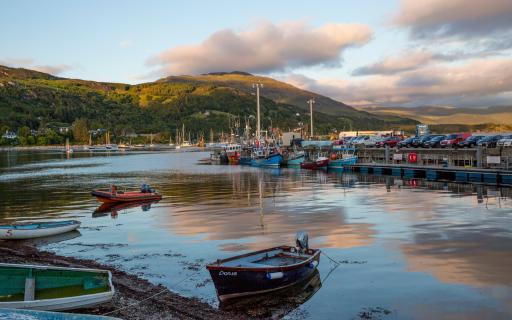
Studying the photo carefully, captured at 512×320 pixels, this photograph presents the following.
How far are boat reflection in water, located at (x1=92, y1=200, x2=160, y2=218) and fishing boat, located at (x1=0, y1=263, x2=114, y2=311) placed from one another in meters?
25.6

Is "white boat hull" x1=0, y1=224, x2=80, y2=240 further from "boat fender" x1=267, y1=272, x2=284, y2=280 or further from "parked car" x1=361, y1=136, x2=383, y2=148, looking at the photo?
"parked car" x1=361, y1=136, x2=383, y2=148

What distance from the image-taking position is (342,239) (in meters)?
28.7

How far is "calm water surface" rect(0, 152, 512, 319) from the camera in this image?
18281 mm

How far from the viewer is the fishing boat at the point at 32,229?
30500 mm

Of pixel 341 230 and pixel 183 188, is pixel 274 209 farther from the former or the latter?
pixel 183 188

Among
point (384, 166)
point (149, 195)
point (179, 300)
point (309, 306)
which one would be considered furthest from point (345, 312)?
point (384, 166)

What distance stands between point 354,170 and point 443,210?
4911cm

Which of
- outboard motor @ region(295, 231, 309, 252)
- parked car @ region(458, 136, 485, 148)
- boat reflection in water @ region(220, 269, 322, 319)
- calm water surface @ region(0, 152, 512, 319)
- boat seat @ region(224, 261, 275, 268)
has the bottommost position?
boat reflection in water @ region(220, 269, 322, 319)

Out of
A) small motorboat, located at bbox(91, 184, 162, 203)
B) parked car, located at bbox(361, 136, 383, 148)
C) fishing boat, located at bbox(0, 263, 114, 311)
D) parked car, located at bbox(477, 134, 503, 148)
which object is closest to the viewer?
fishing boat, located at bbox(0, 263, 114, 311)

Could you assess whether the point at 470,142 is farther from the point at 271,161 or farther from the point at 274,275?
the point at 274,275

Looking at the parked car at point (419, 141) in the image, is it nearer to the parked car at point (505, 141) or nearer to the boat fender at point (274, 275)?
the parked car at point (505, 141)

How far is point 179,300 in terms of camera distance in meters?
18.1

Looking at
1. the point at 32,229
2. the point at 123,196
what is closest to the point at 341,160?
the point at 123,196

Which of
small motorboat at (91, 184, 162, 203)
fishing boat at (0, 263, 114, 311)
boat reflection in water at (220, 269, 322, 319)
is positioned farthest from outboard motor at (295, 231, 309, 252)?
small motorboat at (91, 184, 162, 203)
